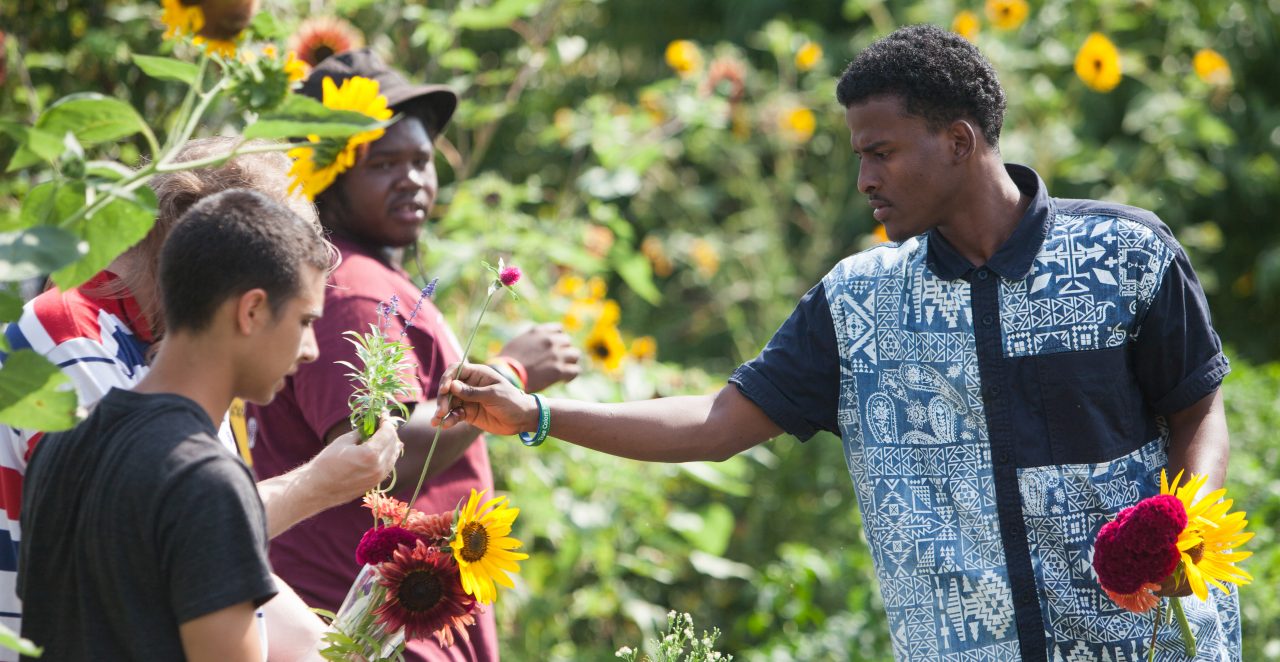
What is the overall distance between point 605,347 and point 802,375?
1.67 m

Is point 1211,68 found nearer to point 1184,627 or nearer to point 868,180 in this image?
point 868,180

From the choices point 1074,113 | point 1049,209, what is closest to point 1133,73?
point 1074,113

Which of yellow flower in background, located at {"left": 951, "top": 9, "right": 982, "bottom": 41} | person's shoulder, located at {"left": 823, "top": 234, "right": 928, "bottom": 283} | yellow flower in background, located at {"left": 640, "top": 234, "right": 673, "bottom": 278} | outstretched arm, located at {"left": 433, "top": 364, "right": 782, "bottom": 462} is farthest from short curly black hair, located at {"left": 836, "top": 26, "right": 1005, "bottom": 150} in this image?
yellow flower in background, located at {"left": 640, "top": 234, "right": 673, "bottom": 278}

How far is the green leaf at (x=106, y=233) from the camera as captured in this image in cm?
145

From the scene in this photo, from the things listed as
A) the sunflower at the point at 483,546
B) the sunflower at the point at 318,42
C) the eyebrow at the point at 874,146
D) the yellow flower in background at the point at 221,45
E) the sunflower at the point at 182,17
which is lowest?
the sunflower at the point at 483,546

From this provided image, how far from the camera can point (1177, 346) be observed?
6.67 feet

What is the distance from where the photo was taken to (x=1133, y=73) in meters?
5.56

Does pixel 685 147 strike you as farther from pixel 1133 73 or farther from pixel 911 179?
pixel 911 179

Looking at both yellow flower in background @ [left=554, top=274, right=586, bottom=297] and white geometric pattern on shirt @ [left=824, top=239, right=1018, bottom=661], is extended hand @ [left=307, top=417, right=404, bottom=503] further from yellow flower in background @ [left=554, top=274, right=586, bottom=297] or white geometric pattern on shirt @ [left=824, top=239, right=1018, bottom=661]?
yellow flower in background @ [left=554, top=274, right=586, bottom=297]

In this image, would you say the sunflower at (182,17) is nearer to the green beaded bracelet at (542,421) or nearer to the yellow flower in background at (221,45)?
the yellow flower in background at (221,45)

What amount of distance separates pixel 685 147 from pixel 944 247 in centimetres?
353

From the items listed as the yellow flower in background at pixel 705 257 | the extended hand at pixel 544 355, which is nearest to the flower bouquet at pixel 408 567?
the extended hand at pixel 544 355

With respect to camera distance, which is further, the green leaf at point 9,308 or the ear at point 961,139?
the ear at point 961,139

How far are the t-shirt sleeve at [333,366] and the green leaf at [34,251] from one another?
0.88 m
